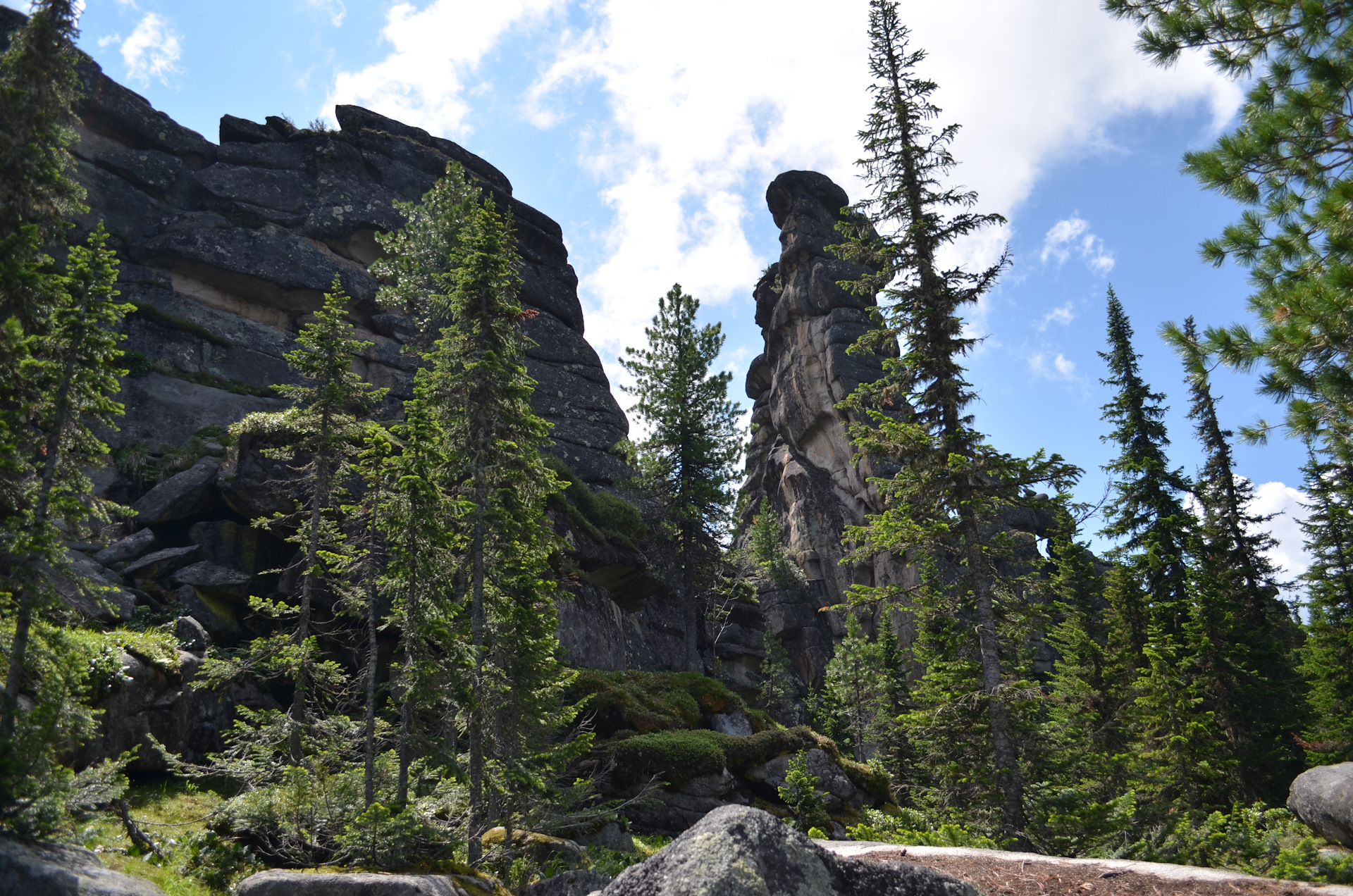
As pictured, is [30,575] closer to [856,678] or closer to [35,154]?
[35,154]

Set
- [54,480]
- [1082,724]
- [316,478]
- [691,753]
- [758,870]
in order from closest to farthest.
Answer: [758,870]
[54,480]
[316,478]
[691,753]
[1082,724]

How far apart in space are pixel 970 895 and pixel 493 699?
12747mm

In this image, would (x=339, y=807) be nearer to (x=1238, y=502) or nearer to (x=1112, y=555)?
(x=1112, y=555)

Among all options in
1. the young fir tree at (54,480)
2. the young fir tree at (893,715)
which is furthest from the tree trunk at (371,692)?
the young fir tree at (893,715)

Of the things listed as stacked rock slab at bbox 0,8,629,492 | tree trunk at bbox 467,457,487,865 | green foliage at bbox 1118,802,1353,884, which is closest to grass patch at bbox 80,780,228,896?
tree trunk at bbox 467,457,487,865

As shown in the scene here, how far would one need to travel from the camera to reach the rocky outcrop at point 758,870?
3.58 meters

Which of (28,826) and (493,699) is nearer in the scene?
(28,826)

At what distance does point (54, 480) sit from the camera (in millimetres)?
11625

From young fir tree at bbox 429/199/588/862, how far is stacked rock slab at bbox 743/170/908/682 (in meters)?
40.4

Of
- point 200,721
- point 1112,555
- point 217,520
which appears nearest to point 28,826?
point 200,721

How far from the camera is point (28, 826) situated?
26.3 ft

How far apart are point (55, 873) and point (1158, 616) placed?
29.6 meters

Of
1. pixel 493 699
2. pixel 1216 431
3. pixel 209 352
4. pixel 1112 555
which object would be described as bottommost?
pixel 493 699

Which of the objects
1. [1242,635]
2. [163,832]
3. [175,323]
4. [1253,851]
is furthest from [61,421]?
[1242,635]
